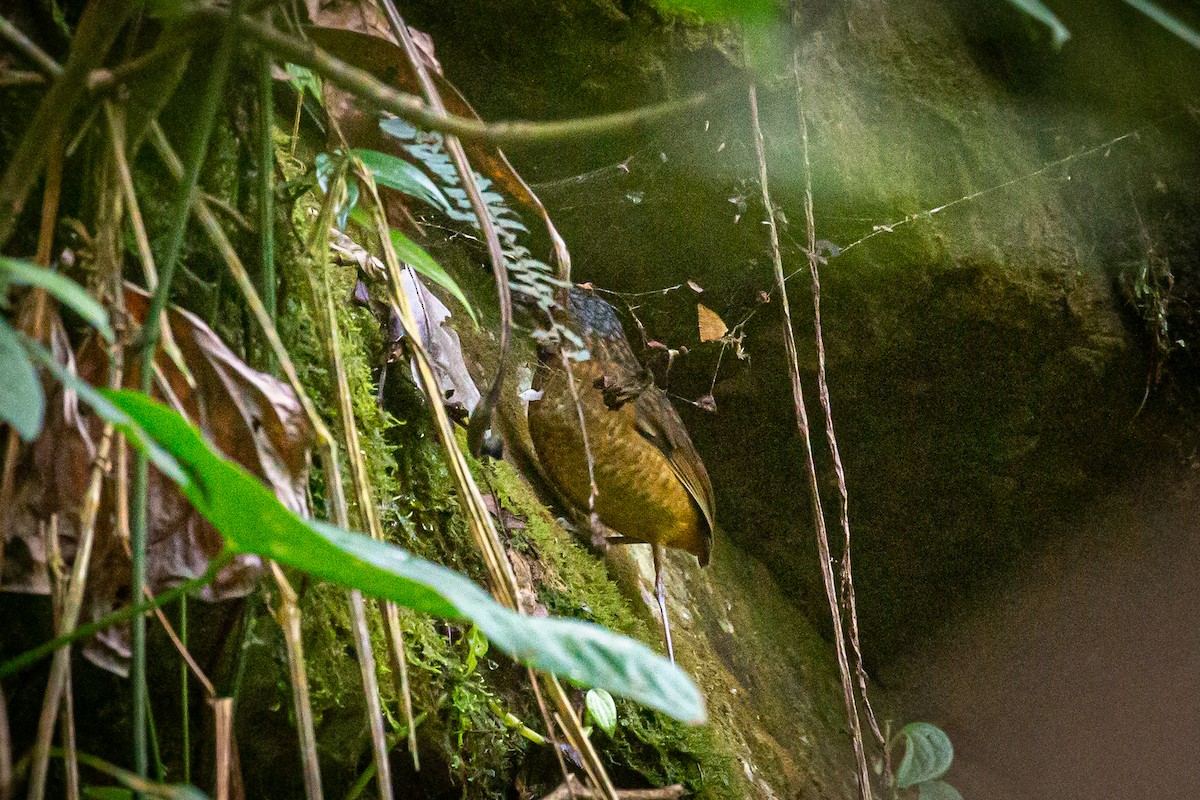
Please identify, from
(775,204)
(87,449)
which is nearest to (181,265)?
(87,449)

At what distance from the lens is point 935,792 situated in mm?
2189

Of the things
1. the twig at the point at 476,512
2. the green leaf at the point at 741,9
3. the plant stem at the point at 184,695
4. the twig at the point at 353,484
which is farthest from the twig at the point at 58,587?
the green leaf at the point at 741,9

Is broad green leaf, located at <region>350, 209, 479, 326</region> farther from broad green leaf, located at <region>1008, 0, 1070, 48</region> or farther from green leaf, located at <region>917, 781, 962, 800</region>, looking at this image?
green leaf, located at <region>917, 781, 962, 800</region>

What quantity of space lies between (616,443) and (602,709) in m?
0.72

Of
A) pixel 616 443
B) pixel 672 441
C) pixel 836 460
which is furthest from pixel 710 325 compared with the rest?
pixel 836 460

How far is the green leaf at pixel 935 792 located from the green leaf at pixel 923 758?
0.10 meters

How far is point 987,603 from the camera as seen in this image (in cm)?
315

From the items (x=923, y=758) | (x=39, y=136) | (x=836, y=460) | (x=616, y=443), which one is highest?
(x=39, y=136)

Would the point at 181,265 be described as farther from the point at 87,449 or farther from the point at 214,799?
the point at 214,799

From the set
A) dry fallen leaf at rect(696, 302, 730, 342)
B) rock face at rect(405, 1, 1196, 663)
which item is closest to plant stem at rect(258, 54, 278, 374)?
rock face at rect(405, 1, 1196, 663)

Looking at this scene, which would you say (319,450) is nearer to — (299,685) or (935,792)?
(299,685)

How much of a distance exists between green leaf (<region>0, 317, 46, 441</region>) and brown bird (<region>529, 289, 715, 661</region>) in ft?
4.55

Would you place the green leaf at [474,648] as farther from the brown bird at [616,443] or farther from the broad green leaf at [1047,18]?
the broad green leaf at [1047,18]

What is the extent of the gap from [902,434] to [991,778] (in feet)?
4.43
